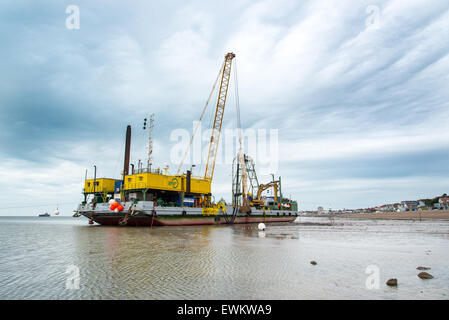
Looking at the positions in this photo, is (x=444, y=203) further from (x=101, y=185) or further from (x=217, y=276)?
(x=217, y=276)

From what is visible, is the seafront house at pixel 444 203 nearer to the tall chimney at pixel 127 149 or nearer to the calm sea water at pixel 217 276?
the tall chimney at pixel 127 149

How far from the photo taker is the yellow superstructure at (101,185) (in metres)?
47.6

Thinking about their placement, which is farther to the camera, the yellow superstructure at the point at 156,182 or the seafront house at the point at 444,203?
the seafront house at the point at 444,203

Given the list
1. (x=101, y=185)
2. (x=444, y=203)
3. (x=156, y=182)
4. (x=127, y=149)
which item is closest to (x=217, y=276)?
(x=156, y=182)

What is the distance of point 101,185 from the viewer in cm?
4769

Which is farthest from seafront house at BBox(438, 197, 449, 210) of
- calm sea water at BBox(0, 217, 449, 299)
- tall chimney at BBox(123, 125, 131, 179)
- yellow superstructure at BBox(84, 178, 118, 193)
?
calm sea water at BBox(0, 217, 449, 299)

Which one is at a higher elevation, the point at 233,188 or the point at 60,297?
the point at 233,188

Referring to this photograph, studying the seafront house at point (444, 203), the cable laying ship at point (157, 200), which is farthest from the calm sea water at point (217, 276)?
the seafront house at point (444, 203)

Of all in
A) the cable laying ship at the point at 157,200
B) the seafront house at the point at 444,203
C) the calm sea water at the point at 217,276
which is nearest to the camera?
the calm sea water at the point at 217,276

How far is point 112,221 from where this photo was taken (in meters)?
42.6

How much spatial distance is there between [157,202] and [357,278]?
36.9m
